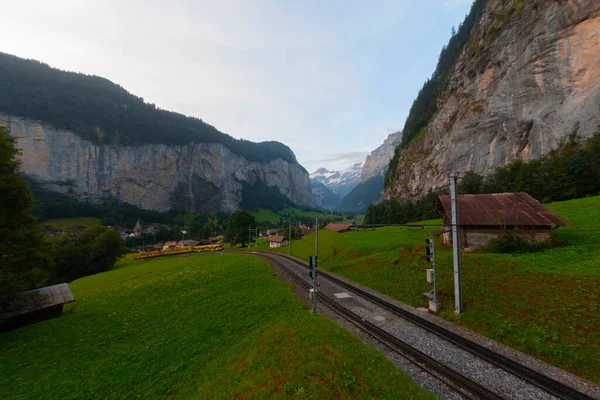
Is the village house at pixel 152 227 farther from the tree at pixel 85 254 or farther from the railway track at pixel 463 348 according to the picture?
the railway track at pixel 463 348

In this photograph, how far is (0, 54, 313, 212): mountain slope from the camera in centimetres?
13675

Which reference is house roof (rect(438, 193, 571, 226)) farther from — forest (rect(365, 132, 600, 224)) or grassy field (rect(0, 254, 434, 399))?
grassy field (rect(0, 254, 434, 399))

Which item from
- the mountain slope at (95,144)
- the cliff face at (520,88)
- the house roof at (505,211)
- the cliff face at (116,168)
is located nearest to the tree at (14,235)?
the house roof at (505,211)

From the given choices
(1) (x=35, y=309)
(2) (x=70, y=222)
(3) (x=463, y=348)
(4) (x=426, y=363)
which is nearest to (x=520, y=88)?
(3) (x=463, y=348)

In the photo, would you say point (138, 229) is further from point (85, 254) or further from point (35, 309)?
point (35, 309)

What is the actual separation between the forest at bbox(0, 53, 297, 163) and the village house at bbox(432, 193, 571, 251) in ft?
693

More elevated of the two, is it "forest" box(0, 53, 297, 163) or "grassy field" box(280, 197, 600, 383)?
"forest" box(0, 53, 297, 163)

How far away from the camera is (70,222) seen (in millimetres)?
122812

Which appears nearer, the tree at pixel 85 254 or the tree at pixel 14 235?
the tree at pixel 14 235

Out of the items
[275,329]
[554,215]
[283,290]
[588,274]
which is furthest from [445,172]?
[275,329]

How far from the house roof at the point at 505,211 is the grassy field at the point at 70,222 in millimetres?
164876

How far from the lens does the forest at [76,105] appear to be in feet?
469

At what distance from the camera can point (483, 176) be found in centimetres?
6575

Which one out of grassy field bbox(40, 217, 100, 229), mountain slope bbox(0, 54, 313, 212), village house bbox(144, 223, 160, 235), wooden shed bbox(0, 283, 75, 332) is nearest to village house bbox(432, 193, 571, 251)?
wooden shed bbox(0, 283, 75, 332)
